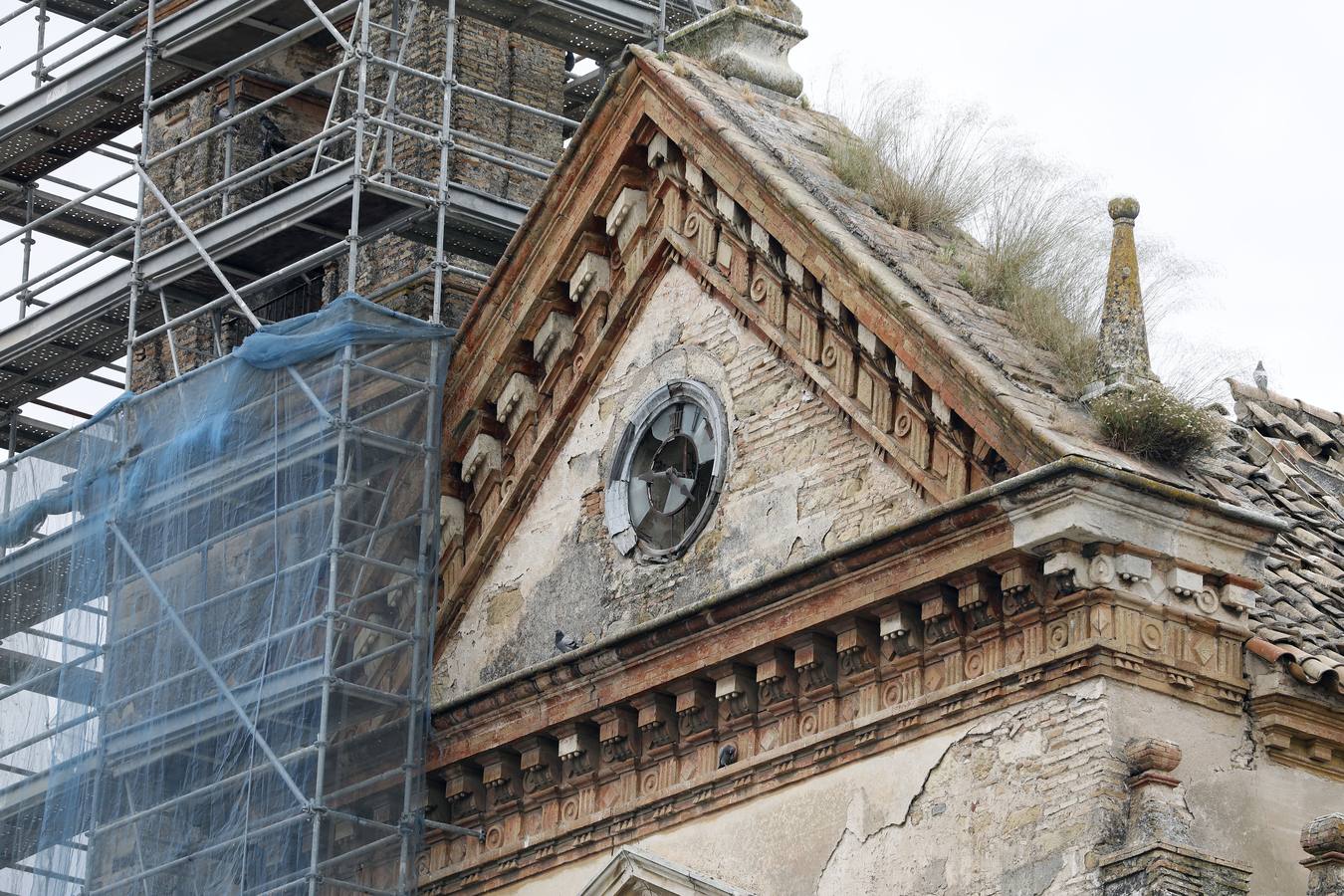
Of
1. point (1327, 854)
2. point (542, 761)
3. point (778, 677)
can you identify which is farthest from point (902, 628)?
point (542, 761)

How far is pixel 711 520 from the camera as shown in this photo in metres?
18.2

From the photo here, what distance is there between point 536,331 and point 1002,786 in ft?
17.8

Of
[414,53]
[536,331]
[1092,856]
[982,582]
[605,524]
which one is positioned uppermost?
[414,53]

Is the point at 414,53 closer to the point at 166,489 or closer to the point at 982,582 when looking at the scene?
the point at 166,489

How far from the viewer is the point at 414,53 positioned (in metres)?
23.7

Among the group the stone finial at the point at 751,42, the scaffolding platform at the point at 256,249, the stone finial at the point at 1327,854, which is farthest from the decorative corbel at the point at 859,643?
the scaffolding platform at the point at 256,249

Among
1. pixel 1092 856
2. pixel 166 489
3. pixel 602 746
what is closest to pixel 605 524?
pixel 602 746

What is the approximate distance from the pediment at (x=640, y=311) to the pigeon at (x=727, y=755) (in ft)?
6.05

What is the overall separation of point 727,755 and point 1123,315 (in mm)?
3332

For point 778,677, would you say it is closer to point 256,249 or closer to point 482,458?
point 482,458

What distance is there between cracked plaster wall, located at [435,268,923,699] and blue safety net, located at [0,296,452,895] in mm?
642

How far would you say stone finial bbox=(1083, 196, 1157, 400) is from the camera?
16484mm

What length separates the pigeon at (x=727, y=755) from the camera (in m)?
17.4

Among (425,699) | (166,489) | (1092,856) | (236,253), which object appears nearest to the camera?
(1092,856)
